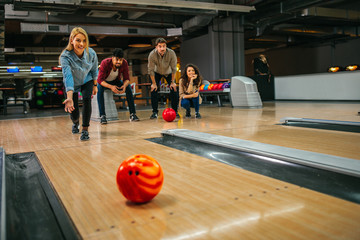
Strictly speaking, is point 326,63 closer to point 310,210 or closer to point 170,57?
point 170,57

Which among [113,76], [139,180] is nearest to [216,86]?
[113,76]

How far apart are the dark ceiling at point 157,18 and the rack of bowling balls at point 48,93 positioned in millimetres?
1695

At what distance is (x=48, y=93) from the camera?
14242 mm

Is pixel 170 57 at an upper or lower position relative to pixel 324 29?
lower

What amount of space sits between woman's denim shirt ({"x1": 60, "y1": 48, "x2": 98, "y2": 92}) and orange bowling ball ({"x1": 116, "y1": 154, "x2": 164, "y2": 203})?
5.97ft

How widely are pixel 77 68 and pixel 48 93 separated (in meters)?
12.1

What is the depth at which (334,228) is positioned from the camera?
106 centimetres

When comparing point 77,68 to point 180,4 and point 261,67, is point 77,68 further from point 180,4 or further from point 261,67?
point 261,67

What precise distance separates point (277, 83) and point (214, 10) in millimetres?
3234

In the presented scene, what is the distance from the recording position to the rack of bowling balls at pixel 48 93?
1403 centimetres

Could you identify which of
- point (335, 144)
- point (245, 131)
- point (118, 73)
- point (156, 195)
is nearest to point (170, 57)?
point (118, 73)

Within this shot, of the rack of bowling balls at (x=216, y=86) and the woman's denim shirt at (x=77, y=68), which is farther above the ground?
the woman's denim shirt at (x=77, y=68)

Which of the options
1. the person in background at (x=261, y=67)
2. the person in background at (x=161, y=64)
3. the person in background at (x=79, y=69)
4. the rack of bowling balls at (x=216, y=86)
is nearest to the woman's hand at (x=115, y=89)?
the person in background at (x=161, y=64)

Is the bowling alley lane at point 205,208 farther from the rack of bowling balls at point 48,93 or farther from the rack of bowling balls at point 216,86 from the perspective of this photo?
the rack of bowling balls at point 48,93
